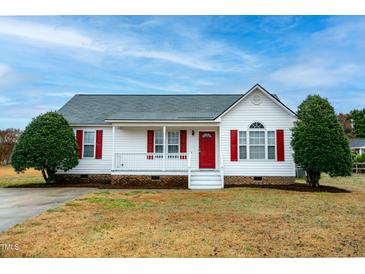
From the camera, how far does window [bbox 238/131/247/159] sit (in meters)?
14.3

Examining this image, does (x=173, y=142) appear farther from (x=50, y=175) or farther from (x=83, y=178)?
(x=50, y=175)

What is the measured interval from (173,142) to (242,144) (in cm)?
386

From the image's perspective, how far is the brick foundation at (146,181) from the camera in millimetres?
14094

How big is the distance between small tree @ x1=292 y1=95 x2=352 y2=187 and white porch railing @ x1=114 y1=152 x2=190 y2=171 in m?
5.53

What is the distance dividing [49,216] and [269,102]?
11.4m

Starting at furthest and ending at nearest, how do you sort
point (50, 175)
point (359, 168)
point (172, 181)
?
point (359, 168)
point (50, 175)
point (172, 181)

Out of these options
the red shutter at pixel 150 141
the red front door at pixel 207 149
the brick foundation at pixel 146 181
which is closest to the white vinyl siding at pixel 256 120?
the red front door at pixel 207 149

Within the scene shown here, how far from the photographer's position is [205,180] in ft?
44.5

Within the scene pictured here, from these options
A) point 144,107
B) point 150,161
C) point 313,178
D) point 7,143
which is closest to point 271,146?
point 313,178

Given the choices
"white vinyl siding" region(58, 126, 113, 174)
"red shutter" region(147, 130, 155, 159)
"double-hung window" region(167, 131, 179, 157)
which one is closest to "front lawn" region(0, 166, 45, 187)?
"white vinyl siding" region(58, 126, 113, 174)

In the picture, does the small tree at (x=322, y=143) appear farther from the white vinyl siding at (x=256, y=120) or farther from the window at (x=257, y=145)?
the window at (x=257, y=145)

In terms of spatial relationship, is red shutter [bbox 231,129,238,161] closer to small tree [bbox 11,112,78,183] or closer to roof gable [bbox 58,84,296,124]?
roof gable [bbox 58,84,296,124]

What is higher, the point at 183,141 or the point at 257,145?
the point at 183,141
